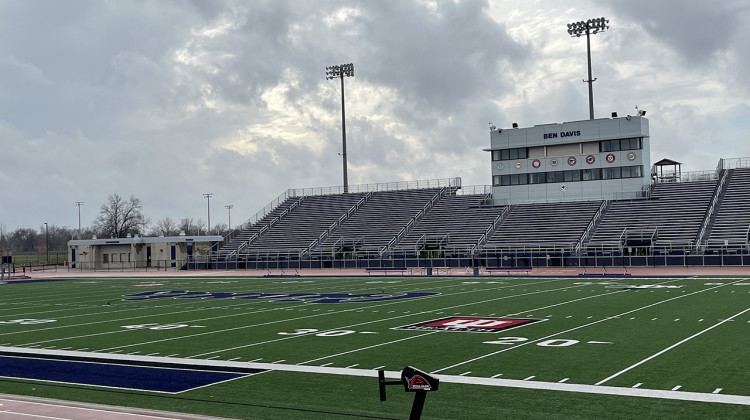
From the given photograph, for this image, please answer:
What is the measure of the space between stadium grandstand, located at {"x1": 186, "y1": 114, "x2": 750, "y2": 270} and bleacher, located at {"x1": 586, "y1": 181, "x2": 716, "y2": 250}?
2.9 inches

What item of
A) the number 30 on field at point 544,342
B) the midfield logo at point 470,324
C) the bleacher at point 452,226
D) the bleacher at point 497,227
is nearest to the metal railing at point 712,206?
the bleacher at point 497,227

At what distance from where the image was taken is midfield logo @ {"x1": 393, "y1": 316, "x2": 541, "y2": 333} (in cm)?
1934

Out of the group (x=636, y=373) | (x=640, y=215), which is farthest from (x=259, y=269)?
(x=636, y=373)

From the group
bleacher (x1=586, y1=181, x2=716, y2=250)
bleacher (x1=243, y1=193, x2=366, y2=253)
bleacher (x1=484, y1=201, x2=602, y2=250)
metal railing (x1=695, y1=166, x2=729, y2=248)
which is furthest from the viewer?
bleacher (x1=243, y1=193, x2=366, y2=253)

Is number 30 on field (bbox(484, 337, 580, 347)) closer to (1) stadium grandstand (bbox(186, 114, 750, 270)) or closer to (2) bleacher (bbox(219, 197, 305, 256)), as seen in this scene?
(1) stadium grandstand (bbox(186, 114, 750, 270))

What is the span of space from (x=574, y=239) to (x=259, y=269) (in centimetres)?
2430

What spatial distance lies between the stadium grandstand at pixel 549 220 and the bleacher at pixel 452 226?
0.11 m

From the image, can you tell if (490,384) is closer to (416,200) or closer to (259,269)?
(259,269)

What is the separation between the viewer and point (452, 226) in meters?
62.7

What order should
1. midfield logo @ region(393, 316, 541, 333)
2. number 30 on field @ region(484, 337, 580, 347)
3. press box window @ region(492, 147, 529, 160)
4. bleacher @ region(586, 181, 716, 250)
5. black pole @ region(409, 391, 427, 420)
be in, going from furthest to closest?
1. press box window @ region(492, 147, 529, 160)
2. bleacher @ region(586, 181, 716, 250)
3. midfield logo @ region(393, 316, 541, 333)
4. number 30 on field @ region(484, 337, 580, 347)
5. black pole @ region(409, 391, 427, 420)

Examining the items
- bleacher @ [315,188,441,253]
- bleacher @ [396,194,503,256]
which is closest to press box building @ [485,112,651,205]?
bleacher @ [396,194,503,256]

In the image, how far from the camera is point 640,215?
188 ft

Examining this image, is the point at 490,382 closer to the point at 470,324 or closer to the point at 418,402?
the point at 418,402

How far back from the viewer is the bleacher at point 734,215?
50.2 metres
